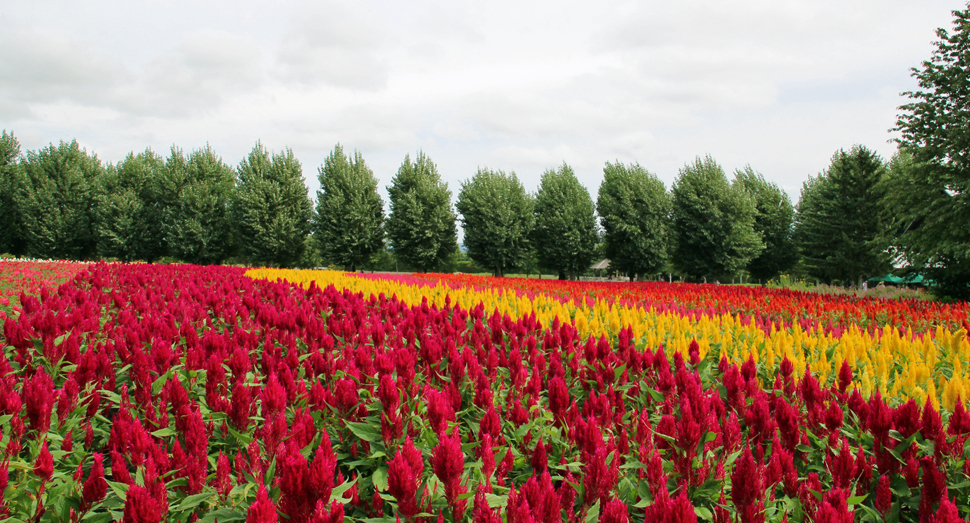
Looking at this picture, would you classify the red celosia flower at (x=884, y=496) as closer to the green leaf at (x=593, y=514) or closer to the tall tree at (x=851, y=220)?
the green leaf at (x=593, y=514)

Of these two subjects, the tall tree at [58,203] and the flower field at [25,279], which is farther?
the tall tree at [58,203]

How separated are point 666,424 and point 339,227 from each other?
125 feet

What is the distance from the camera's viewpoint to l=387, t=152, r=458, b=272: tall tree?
37.4m

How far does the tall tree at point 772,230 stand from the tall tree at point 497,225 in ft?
57.6

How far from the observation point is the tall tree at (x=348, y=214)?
3800 cm

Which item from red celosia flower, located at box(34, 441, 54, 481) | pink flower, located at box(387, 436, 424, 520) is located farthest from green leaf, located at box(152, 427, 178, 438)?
pink flower, located at box(387, 436, 424, 520)

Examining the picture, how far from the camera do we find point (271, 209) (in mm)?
37719

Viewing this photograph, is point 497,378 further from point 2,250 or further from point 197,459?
point 2,250

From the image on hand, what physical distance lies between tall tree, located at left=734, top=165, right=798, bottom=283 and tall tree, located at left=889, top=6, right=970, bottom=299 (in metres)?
22.8

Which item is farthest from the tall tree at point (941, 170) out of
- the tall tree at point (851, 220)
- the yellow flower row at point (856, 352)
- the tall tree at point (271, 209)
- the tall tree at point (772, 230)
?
the tall tree at point (271, 209)

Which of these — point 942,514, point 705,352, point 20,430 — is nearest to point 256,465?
point 20,430

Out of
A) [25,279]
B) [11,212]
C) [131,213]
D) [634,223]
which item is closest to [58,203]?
[11,212]

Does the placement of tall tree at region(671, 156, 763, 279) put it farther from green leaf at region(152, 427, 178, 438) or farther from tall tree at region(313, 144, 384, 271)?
green leaf at region(152, 427, 178, 438)

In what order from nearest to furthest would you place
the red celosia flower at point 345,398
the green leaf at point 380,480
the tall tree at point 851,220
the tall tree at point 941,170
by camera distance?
the green leaf at point 380,480
the red celosia flower at point 345,398
the tall tree at point 941,170
the tall tree at point 851,220
